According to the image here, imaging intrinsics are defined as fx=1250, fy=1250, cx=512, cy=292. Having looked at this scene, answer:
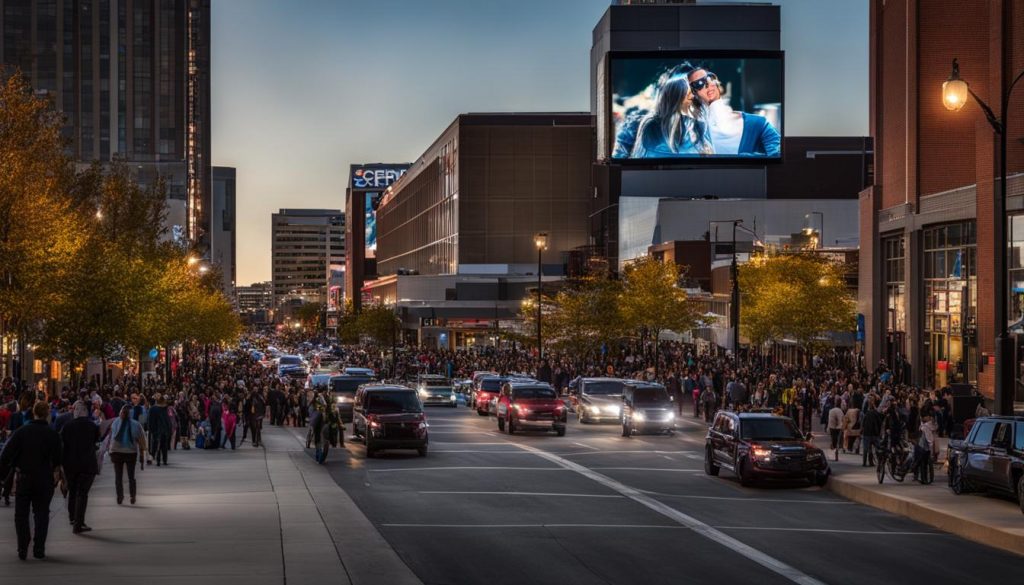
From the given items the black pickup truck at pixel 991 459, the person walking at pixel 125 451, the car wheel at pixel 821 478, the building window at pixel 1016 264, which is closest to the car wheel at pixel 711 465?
the car wheel at pixel 821 478

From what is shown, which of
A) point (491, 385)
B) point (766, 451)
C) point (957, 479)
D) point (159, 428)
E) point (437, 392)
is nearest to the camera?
point (957, 479)

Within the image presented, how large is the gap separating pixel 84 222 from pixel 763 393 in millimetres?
25473

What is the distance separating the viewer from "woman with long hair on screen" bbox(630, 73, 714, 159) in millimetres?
105375

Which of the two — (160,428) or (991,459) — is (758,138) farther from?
(991,459)

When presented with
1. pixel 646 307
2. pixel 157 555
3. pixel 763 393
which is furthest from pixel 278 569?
pixel 646 307

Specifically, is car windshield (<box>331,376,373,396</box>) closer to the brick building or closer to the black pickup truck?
the brick building

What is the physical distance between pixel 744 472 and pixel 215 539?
13.0 metres

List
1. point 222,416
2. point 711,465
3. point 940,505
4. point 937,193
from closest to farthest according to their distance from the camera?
point 940,505 < point 711,465 < point 222,416 < point 937,193

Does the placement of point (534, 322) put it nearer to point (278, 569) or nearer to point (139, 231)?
point (139, 231)

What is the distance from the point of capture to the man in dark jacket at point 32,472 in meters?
13.4

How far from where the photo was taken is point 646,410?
38.0 meters

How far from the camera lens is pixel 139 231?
2367 inches

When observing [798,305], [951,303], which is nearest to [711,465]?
[951,303]

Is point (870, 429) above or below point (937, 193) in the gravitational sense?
below
